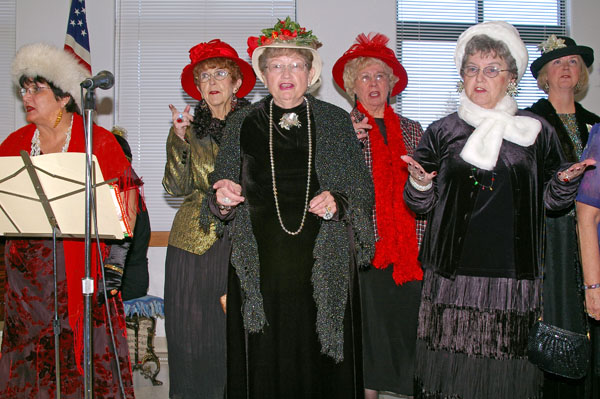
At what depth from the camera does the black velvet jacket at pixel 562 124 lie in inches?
124

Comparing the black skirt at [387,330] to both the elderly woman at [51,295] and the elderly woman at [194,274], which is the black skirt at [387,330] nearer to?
the elderly woman at [194,274]

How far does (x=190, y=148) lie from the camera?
3.05 meters

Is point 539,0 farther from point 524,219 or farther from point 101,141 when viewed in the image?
point 101,141

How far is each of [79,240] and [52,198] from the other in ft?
1.37

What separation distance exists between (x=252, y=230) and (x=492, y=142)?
1.06 metres

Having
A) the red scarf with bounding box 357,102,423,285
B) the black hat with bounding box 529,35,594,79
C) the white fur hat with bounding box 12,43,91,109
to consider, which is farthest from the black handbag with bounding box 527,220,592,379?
the white fur hat with bounding box 12,43,91,109

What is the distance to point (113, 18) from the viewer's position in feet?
15.5

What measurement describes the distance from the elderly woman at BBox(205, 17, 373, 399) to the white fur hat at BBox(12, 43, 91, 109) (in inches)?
35.1

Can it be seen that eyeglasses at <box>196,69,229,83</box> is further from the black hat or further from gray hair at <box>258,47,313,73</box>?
the black hat

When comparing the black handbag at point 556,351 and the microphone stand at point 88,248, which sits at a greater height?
the microphone stand at point 88,248

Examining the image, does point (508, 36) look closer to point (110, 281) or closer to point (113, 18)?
point (110, 281)

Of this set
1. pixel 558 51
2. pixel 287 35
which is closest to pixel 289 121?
pixel 287 35

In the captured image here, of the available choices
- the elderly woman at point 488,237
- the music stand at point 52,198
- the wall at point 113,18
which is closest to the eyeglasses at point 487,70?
the elderly woman at point 488,237

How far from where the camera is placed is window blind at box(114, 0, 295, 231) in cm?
477
